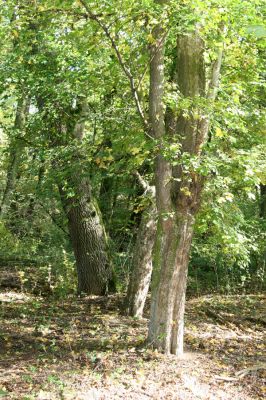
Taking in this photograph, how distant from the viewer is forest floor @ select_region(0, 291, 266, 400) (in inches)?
201

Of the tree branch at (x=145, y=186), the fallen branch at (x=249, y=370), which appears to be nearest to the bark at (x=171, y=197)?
the fallen branch at (x=249, y=370)

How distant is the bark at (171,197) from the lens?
6090 mm

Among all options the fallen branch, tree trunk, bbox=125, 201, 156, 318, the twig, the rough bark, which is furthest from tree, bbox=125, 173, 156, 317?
the twig

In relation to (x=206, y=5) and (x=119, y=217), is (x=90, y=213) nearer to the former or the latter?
(x=119, y=217)

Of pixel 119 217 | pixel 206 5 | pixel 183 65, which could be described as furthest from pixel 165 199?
pixel 119 217

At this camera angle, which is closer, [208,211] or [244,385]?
[244,385]

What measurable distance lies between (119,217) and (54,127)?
460 cm

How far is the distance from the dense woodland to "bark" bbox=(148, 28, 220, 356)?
0.6 inches

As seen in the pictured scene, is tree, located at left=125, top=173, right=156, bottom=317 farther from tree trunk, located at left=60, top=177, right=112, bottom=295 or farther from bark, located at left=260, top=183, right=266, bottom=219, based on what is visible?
bark, located at left=260, top=183, right=266, bottom=219

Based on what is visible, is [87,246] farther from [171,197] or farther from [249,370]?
[249,370]

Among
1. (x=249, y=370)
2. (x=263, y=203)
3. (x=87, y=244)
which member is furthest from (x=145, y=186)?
(x=263, y=203)

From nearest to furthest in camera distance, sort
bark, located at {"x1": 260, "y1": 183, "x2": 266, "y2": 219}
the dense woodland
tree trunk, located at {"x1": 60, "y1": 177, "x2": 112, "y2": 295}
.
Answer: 1. the dense woodland
2. tree trunk, located at {"x1": 60, "y1": 177, "x2": 112, "y2": 295}
3. bark, located at {"x1": 260, "y1": 183, "x2": 266, "y2": 219}

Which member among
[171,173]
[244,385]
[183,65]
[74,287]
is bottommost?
[244,385]

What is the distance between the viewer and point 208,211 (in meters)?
7.26
